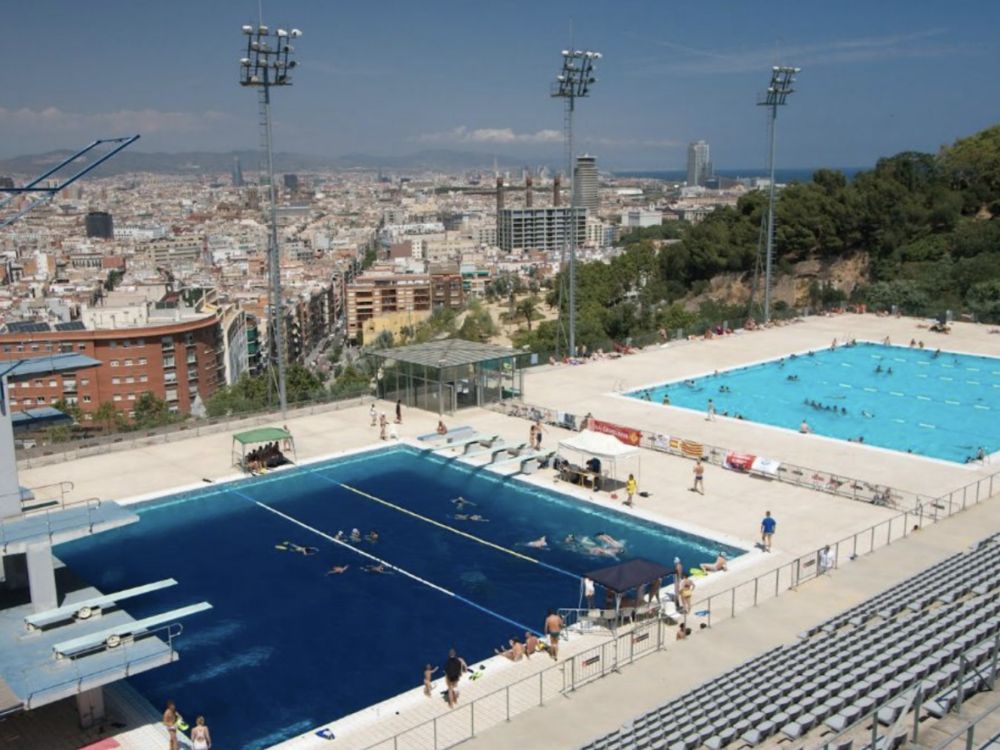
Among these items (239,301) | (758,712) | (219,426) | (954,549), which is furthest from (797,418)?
(239,301)

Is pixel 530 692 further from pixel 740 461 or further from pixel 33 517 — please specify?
pixel 740 461

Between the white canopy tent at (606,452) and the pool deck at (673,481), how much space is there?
606 millimetres

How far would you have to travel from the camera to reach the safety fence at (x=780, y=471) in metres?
23.7

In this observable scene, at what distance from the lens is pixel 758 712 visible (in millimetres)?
12109

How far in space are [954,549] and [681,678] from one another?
8.56 meters

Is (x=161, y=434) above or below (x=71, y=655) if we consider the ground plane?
below

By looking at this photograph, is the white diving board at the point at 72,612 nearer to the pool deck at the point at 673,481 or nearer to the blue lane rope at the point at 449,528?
the pool deck at the point at 673,481

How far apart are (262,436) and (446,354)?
8.44m

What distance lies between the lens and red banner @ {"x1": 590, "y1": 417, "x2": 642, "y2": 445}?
28797mm

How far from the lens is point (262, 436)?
2816 centimetres

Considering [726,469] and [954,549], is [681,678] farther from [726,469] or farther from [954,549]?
[726,469]

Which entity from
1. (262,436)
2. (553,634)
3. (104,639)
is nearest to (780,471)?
(553,634)

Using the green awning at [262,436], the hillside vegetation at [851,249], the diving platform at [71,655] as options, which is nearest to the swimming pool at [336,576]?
the green awning at [262,436]

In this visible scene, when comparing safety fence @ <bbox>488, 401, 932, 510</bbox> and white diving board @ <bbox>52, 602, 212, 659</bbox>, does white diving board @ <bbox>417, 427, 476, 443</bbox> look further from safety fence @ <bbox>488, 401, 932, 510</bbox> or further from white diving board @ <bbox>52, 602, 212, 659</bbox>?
white diving board @ <bbox>52, 602, 212, 659</bbox>
